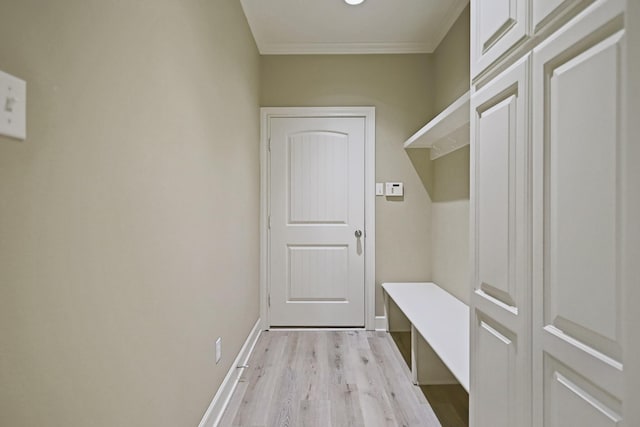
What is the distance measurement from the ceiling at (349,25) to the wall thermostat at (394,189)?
4.06 feet

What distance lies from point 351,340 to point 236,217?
5.07 feet

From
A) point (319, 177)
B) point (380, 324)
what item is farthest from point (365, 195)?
point (380, 324)

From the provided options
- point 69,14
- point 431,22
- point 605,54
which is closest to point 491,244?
point 605,54

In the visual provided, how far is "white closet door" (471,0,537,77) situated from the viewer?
3.55 feet

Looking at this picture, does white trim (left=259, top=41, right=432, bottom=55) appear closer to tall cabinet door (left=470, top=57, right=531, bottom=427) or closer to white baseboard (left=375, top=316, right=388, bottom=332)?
tall cabinet door (left=470, top=57, right=531, bottom=427)

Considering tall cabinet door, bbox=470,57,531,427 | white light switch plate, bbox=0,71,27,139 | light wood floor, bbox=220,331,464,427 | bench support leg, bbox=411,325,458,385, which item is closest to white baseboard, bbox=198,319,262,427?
light wood floor, bbox=220,331,464,427

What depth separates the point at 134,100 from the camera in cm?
116

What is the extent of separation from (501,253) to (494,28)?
731mm

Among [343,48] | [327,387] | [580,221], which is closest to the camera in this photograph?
[580,221]

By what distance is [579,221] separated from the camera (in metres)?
0.85

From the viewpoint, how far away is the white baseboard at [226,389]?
1.93 meters

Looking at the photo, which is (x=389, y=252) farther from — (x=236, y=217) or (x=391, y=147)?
(x=236, y=217)

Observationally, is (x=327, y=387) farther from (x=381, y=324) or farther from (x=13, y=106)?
(x=13, y=106)

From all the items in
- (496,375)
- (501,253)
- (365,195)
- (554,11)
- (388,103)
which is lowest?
(496,375)
